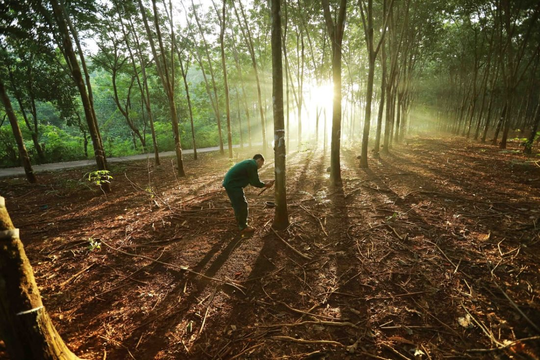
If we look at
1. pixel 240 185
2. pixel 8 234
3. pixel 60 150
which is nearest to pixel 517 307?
pixel 240 185

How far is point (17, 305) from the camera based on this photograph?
4.75 feet

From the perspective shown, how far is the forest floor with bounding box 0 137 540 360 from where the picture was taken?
233 centimetres

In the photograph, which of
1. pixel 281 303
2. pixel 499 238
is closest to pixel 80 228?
pixel 281 303

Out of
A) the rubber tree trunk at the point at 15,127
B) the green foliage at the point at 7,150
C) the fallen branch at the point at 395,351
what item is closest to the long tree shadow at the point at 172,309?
the fallen branch at the point at 395,351

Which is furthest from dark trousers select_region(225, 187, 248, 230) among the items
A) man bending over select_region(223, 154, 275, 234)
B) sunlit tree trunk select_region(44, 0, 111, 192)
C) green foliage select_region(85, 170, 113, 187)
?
sunlit tree trunk select_region(44, 0, 111, 192)

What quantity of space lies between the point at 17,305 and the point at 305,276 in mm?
3027

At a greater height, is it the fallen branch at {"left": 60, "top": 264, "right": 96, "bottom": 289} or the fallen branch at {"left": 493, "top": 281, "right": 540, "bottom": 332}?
the fallen branch at {"left": 493, "top": 281, "right": 540, "bottom": 332}

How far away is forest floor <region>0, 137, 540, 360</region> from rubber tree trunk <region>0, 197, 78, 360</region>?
1042mm

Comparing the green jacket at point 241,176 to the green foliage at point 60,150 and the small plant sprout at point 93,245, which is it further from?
the green foliage at point 60,150

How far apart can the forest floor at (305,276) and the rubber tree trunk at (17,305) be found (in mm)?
1042

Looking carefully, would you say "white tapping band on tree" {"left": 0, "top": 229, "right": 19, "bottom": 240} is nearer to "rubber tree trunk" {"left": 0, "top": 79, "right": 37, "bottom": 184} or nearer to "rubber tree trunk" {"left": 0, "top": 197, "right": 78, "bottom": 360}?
"rubber tree trunk" {"left": 0, "top": 197, "right": 78, "bottom": 360}

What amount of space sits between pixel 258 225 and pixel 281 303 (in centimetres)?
228

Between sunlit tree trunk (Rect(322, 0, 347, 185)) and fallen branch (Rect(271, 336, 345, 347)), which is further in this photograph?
sunlit tree trunk (Rect(322, 0, 347, 185))

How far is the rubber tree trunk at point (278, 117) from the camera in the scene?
391 cm
